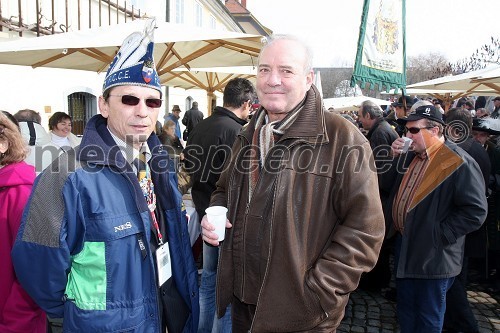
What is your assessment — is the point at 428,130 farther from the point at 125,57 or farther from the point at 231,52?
the point at 231,52

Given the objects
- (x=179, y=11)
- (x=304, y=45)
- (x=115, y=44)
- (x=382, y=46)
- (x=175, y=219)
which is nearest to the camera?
(x=304, y=45)

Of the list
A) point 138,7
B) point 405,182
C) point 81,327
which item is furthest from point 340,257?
point 138,7

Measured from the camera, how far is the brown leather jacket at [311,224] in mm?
1711

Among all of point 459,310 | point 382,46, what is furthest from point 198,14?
point 459,310

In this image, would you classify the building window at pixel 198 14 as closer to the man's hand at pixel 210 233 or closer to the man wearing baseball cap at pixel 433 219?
the man wearing baseball cap at pixel 433 219

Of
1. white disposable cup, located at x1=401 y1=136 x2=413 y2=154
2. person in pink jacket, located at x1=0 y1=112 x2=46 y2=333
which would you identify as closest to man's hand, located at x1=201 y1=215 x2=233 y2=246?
person in pink jacket, located at x1=0 y1=112 x2=46 y2=333

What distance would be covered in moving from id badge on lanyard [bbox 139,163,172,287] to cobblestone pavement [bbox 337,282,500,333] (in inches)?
103

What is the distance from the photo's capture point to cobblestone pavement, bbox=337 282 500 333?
13.0 feet

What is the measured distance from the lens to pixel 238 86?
448 cm

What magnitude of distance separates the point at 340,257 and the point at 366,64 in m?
3.43

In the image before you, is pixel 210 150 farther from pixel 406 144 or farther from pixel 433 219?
pixel 433 219

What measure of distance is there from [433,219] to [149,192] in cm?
217

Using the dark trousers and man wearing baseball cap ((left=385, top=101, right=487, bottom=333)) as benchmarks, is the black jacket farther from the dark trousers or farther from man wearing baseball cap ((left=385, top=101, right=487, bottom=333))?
the dark trousers

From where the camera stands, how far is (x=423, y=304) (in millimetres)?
3021
